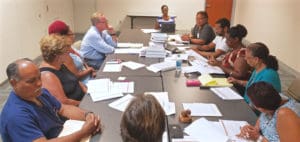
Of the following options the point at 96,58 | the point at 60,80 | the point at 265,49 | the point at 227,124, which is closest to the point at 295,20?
the point at 265,49

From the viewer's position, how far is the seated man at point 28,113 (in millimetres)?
1590

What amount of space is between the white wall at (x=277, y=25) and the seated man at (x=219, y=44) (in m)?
1.84

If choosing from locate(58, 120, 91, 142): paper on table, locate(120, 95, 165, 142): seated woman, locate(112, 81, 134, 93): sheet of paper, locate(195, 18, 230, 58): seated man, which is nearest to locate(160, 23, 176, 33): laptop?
locate(195, 18, 230, 58): seated man

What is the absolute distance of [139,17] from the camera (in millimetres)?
8781

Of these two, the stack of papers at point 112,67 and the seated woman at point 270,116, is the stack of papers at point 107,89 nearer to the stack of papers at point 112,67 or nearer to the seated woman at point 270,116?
the stack of papers at point 112,67

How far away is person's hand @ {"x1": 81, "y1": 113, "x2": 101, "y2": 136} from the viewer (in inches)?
72.4

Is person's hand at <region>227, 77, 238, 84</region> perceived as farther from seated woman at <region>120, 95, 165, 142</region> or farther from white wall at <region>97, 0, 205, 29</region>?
white wall at <region>97, 0, 205, 29</region>

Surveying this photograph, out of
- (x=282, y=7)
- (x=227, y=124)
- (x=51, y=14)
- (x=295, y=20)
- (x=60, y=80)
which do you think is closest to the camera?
(x=227, y=124)

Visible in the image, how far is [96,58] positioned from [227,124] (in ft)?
8.71

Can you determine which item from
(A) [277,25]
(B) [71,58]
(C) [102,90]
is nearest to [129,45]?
(B) [71,58]

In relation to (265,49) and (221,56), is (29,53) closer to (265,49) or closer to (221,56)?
(221,56)

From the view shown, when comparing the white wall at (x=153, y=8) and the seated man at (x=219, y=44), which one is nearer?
the seated man at (x=219, y=44)

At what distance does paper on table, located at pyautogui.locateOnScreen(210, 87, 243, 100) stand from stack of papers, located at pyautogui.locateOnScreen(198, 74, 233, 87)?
8 centimetres

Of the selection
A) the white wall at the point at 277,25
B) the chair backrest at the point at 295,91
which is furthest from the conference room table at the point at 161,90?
the white wall at the point at 277,25
